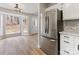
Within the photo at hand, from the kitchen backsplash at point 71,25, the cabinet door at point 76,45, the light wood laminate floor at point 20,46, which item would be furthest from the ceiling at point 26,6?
the cabinet door at point 76,45

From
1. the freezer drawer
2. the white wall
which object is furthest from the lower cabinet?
the white wall

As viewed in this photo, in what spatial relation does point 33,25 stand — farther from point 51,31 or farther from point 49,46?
point 49,46

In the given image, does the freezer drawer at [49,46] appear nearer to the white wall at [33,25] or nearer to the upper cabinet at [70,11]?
the white wall at [33,25]

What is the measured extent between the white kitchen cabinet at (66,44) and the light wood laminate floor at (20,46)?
12.9 inches

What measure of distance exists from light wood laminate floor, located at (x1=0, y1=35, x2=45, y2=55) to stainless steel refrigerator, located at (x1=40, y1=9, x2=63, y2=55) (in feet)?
0.43

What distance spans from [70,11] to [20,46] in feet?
3.44

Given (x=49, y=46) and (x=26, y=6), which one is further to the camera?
(x=49, y=46)

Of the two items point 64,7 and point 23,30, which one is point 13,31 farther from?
point 64,7

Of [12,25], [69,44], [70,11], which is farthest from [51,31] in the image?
[12,25]

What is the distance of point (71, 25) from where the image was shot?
6.44 feet

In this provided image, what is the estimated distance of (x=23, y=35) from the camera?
1844 millimetres

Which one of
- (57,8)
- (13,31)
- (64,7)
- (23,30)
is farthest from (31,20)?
(64,7)

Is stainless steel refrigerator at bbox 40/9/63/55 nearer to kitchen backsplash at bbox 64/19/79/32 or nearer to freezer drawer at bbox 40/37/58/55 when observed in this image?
freezer drawer at bbox 40/37/58/55

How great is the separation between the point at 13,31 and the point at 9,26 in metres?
0.10
